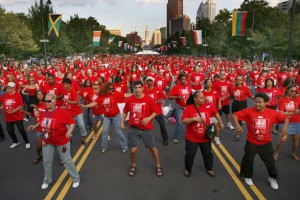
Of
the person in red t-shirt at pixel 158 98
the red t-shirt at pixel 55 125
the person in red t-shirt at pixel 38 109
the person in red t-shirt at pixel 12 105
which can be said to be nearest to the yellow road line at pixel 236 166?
the person in red t-shirt at pixel 158 98

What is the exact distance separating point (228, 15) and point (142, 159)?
191ft

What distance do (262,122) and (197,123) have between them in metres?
1.19

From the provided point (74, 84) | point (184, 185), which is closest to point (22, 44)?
point (74, 84)

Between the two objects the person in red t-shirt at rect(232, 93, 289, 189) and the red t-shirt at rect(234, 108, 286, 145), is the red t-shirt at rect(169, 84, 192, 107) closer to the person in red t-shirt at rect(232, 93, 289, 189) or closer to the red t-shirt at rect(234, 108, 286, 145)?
the person in red t-shirt at rect(232, 93, 289, 189)

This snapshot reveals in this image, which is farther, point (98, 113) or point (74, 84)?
point (74, 84)

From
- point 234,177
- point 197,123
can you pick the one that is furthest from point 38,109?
point 234,177

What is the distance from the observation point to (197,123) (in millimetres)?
5348

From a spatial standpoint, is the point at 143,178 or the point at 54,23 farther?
the point at 54,23

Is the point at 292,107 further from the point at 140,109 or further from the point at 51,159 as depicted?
the point at 51,159

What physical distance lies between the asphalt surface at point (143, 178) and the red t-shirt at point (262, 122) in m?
1.01

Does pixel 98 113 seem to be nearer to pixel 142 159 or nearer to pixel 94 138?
pixel 94 138

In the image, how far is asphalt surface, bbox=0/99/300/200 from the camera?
506cm

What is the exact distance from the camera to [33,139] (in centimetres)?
859

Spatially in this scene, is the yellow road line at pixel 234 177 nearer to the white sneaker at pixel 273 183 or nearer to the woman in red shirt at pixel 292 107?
the white sneaker at pixel 273 183
